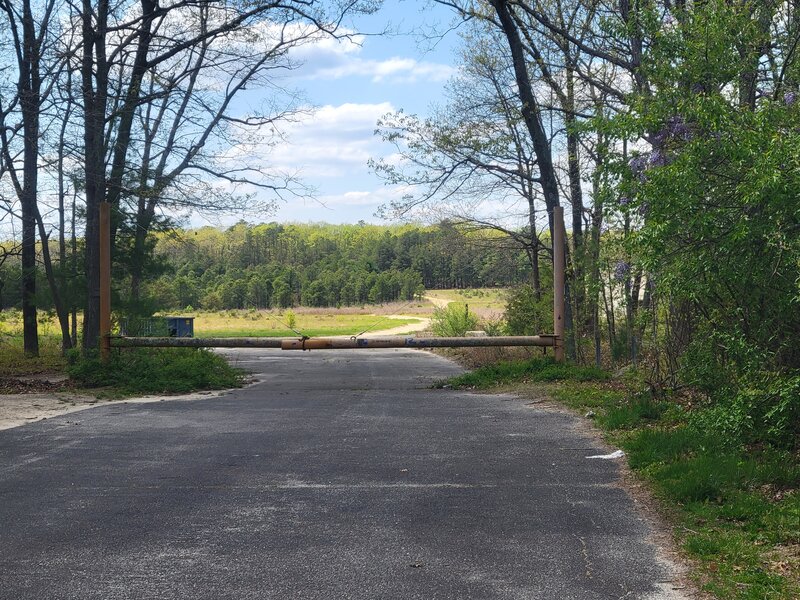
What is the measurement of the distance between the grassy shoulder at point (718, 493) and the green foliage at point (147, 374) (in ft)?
28.1

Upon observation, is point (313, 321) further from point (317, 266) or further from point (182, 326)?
point (182, 326)

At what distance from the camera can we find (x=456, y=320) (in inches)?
1252

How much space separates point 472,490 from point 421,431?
3116mm

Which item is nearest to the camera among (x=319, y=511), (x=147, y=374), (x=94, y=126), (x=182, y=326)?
(x=319, y=511)

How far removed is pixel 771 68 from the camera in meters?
11.7

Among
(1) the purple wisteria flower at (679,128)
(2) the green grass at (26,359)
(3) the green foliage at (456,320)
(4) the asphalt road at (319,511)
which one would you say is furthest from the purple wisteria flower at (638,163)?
(3) the green foliage at (456,320)

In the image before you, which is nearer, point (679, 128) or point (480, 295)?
point (679, 128)

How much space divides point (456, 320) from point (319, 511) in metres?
25.8

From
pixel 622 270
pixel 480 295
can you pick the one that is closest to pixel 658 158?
pixel 622 270

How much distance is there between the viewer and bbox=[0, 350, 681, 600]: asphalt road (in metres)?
4.70

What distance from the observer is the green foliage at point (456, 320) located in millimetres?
31575

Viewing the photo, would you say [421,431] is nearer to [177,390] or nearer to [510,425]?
[510,425]

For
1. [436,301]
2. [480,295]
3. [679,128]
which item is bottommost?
[436,301]

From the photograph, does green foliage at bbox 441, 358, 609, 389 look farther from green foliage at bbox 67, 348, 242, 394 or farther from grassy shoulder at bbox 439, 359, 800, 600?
green foliage at bbox 67, 348, 242, 394
